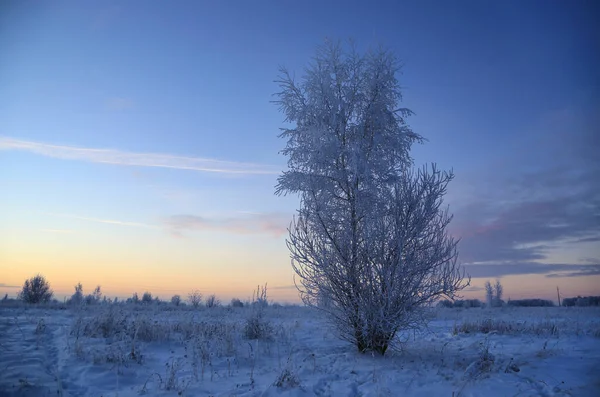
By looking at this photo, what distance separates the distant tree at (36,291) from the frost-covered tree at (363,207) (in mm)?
→ 24708

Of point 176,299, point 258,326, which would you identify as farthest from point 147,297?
point 258,326

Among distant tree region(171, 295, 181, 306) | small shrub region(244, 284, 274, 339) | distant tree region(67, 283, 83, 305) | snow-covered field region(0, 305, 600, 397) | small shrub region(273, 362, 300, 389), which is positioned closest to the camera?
snow-covered field region(0, 305, 600, 397)

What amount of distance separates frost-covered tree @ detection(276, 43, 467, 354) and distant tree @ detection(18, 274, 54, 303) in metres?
24.7

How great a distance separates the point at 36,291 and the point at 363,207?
86.6 feet

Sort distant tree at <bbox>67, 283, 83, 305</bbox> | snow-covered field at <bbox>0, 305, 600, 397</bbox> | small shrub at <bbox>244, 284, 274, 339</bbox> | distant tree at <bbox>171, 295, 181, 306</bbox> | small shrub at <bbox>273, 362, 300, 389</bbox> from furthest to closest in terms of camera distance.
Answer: distant tree at <bbox>171, 295, 181, 306</bbox>
distant tree at <bbox>67, 283, 83, 305</bbox>
small shrub at <bbox>244, 284, 274, 339</bbox>
small shrub at <bbox>273, 362, 300, 389</bbox>
snow-covered field at <bbox>0, 305, 600, 397</bbox>

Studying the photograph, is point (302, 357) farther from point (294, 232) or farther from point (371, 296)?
point (294, 232)

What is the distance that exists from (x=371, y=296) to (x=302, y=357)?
2.09 m

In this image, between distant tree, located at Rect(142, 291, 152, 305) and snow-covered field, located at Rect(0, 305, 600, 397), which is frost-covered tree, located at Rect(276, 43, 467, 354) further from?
distant tree, located at Rect(142, 291, 152, 305)

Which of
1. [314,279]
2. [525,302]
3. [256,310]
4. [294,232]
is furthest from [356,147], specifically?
[525,302]

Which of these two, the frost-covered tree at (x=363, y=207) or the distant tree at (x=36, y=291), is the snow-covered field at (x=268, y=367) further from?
the distant tree at (x=36, y=291)

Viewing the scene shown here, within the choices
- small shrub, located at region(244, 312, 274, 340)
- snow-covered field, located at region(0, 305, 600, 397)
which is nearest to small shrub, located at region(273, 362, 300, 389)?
snow-covered field, located at region(0, 305, 600, 397)

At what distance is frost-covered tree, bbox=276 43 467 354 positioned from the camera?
7105 mm

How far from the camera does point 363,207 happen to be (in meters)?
7.46

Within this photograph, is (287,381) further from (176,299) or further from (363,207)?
(176,299)
